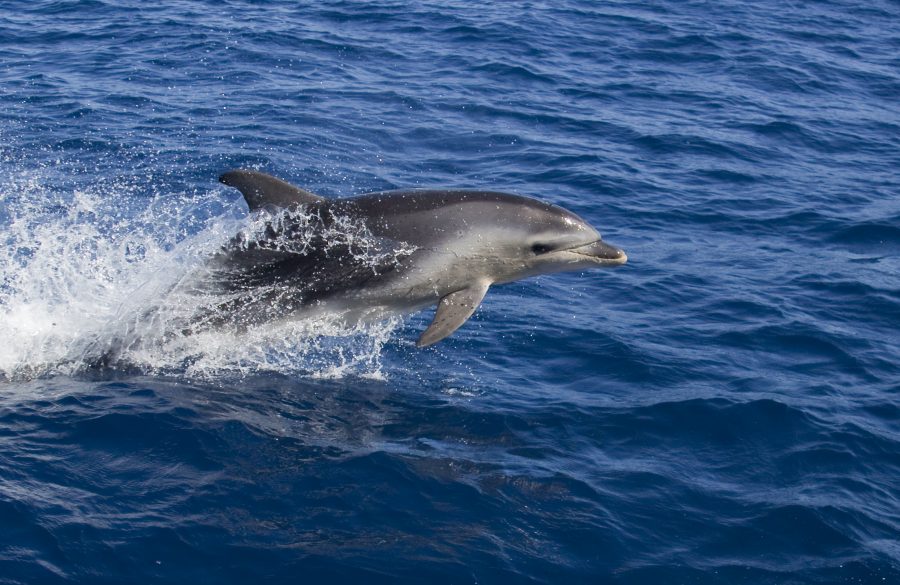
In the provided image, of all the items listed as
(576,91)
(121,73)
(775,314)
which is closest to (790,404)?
(775,314)

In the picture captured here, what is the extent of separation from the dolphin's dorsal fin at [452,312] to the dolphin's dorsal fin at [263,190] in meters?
1.54

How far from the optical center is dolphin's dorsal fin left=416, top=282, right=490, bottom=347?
1034cm

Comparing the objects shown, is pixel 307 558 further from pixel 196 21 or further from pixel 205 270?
pixel 196 21

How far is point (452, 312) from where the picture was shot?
10586 mm

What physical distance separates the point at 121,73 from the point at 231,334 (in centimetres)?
1216

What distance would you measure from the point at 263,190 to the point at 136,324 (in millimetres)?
1953

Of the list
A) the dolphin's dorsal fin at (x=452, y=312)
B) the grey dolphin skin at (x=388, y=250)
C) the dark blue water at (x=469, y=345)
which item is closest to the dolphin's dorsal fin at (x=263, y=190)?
the grey dolphin skin at (x=388, y=250)

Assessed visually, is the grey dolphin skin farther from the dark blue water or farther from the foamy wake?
the dark blue water

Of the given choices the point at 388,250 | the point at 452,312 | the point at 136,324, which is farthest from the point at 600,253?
the point at 136,324

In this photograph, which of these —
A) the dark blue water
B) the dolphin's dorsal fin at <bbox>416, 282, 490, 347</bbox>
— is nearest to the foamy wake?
the dark blue water

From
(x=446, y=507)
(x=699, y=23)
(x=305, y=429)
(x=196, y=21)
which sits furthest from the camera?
(x=699, y=23)

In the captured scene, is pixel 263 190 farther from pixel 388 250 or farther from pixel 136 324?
pixel 136 324

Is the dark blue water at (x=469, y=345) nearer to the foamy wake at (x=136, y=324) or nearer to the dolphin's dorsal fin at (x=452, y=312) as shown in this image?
the foamy wake at (x=136, y=324)

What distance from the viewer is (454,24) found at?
26219mm
